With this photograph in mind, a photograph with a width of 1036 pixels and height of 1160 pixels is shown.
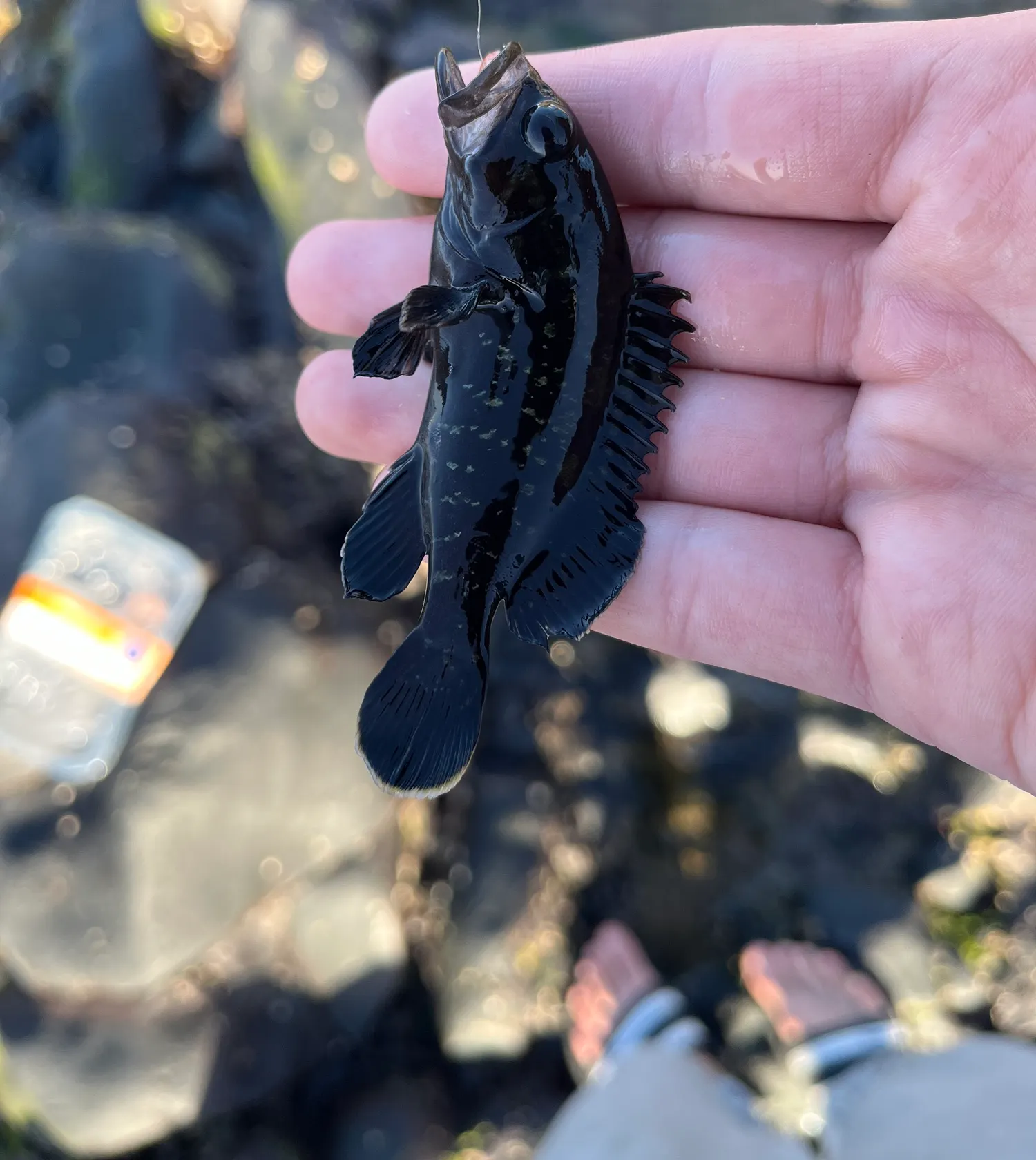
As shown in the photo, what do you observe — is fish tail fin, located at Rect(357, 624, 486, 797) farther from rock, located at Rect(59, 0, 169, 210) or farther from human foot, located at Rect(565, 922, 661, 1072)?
rock, located at Rect(59, 0, 169, 210)

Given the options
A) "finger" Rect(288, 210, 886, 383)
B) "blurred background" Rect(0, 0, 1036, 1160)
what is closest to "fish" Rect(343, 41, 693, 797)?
"finger" Rect(288, 210, 886, 383)

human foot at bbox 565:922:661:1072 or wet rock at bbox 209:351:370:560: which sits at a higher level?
wet rock at bbox 209:351:370:560

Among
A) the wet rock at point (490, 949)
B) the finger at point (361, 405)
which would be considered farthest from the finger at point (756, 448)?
the wet rock at point (490, 949)

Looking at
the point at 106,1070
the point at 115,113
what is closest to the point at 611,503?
the point at 106,1070

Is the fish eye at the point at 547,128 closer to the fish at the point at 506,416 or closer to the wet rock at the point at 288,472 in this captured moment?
the fish at the point at 506,416

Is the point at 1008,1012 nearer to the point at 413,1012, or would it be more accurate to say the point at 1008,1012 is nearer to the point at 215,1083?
the point at 413,1012

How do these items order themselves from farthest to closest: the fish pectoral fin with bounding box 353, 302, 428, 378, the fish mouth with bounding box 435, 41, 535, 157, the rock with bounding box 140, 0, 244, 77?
1. the rock with bounding box 140, 0, 244, 77
2. the fish pectoral fin with bounding box 353, 302, 428, 378
3. the fish mouth with bounding box 435, 41, 535, 157

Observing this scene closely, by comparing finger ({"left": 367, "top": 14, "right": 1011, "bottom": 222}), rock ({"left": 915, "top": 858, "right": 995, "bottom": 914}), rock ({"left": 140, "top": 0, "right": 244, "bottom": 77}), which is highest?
rock ({"left": 140, "top": 0, "right": 244, "bottom": 77})

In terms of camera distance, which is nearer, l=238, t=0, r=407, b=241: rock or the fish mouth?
the fish mouth

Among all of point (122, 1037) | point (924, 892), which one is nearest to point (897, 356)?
point (924, 892)
